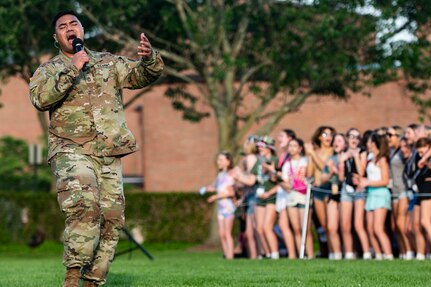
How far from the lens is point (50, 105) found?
10273 mm

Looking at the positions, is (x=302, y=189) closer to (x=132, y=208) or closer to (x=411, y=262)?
(x=411, y=262)

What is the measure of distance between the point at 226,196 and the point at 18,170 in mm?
32827

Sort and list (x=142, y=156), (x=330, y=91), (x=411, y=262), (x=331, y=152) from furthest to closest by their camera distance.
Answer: (x=142, y=156)
(x=330, y=91)
(x=331, y=152)
(x=411, y=262)

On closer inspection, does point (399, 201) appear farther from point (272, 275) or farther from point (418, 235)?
point (272, 275)

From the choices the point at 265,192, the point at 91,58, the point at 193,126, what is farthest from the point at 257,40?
the point at 193,126

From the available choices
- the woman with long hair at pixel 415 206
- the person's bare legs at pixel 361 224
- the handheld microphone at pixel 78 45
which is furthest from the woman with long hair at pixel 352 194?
the handheld microphone at pixel 78 45

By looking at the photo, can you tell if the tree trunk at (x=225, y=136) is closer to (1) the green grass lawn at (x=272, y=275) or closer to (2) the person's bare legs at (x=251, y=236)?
(2) the person's bare legs at (x=251, y=236)

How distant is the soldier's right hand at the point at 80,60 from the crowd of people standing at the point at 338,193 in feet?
30.8

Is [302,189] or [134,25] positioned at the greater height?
[134,25]

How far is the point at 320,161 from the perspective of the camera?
20062 mm

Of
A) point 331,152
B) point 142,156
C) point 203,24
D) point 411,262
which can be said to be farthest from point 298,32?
point 142,156

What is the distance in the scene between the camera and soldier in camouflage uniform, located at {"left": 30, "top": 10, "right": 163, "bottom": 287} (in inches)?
403

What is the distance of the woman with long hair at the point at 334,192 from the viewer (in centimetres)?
1964

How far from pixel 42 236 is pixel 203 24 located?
329 inches
